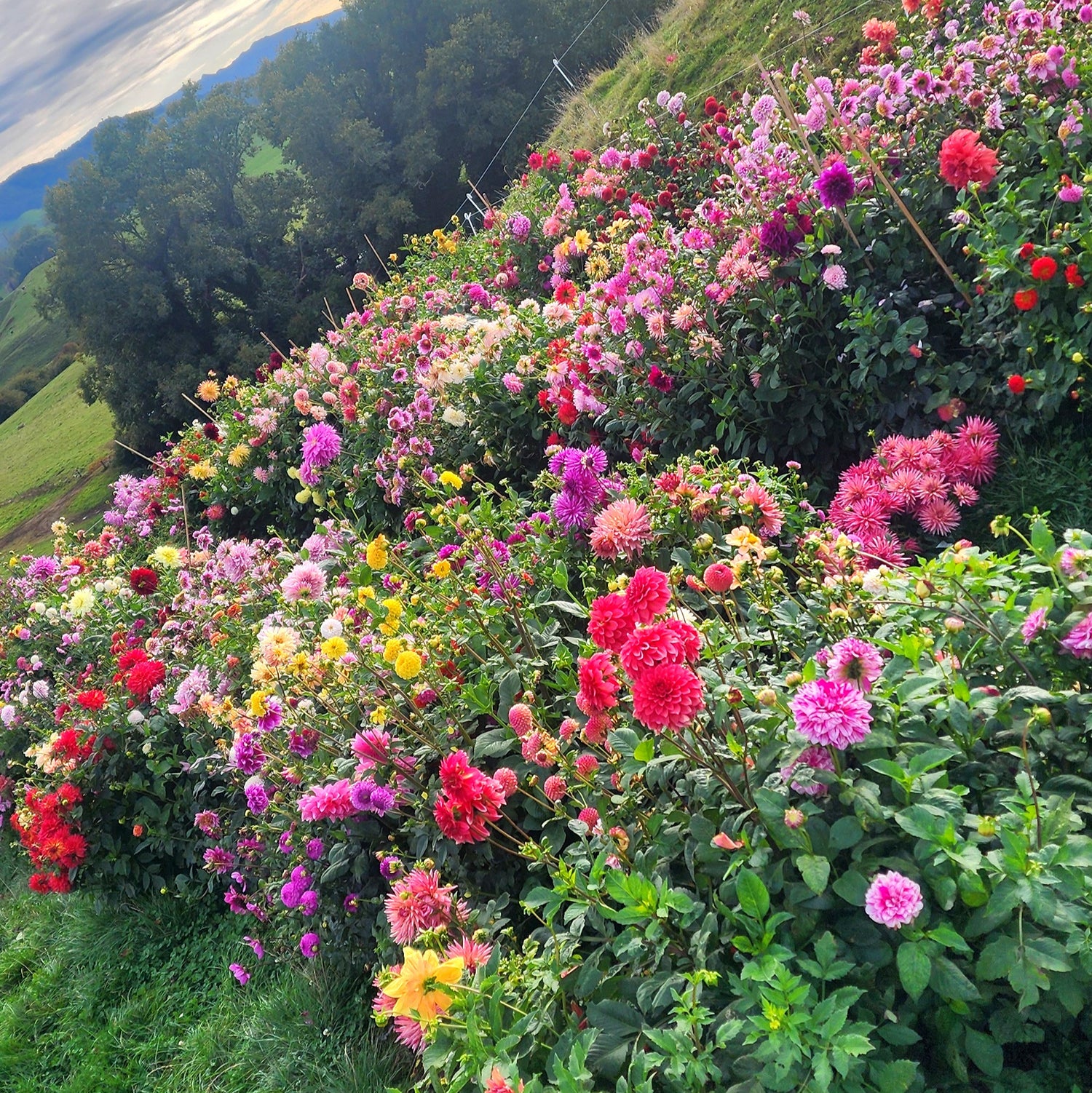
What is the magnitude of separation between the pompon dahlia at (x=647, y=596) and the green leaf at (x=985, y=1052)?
2.76ft

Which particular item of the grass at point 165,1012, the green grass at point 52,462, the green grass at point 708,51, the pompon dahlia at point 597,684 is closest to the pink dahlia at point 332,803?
the grass at point 165,1012

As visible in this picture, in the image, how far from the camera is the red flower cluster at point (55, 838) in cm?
345

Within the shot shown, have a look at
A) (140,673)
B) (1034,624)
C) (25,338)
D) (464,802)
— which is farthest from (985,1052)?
(25,338)

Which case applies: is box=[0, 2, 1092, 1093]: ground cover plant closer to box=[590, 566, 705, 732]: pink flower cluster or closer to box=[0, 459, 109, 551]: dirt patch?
box=[590, 566, 705, 732]: pink flower cluster

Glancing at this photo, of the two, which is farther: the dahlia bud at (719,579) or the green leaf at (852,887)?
the dahlia bud at (719,579)

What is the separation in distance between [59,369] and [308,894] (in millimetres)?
48850

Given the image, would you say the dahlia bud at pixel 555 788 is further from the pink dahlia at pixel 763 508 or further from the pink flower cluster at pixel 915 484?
the pink flower cluster at pixel 915 484

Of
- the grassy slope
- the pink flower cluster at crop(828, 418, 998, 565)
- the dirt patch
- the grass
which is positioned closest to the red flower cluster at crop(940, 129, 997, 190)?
the pink flower cluster at crop(828, 418, 998, 565)

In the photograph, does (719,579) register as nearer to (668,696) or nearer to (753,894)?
(668,696)

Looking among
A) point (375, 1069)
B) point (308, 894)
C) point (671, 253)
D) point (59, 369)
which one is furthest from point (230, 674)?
point (59, 369)

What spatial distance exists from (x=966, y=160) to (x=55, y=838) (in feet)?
14.3

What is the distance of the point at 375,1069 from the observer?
228 centimetres

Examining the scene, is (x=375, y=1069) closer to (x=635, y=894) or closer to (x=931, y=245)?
(x=635, y=894)

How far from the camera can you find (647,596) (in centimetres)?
146
